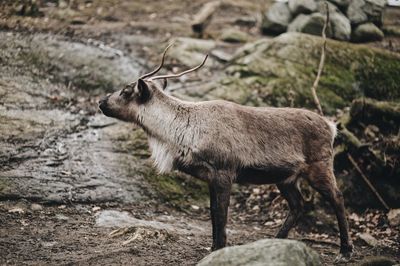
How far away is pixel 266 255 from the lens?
13.9 ft

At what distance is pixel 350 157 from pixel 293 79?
2.67 metres

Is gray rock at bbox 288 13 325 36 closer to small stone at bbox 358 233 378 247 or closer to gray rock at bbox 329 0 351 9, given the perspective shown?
gray rock at bbox 329 0 351 9

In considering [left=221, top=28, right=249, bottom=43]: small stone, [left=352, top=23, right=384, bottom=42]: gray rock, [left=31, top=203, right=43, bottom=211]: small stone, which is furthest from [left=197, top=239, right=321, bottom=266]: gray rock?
[left=221, top=28, right=249, bottom=43]: small stone

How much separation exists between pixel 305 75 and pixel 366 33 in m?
2.93

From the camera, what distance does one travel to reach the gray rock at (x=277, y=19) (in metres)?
12.8

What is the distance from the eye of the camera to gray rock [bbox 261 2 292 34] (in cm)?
1275

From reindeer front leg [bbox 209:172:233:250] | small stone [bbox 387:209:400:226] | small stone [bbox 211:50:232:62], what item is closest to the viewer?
reindeer front leg [bbox 209:172:233:250]

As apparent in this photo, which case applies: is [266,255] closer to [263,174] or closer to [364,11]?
[263,174]

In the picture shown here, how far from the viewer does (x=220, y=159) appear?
5.57 m

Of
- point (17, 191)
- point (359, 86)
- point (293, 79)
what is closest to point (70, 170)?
point (17, 191)

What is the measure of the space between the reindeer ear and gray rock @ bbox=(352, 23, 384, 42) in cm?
726

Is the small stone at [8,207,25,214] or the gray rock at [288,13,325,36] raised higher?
the gray rock at [288,13,325,36]

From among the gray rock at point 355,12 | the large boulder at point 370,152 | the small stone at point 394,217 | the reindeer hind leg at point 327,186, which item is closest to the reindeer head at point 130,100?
the reindeer hind leg at point 327,186

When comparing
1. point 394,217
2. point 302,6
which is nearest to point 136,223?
point 394,217
